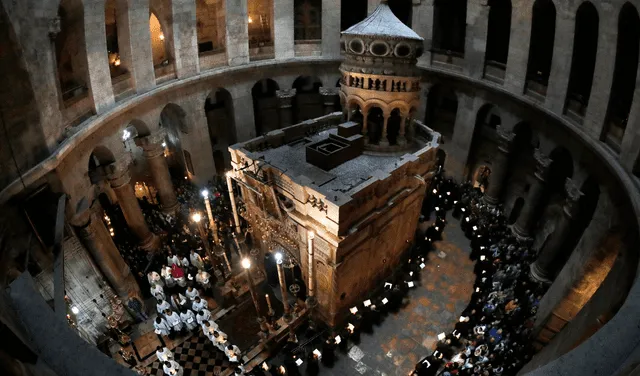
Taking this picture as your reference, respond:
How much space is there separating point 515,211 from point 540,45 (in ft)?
29.4

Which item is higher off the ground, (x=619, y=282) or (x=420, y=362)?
(x=619, y=282)

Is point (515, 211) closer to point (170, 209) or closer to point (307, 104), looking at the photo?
point (307, 104)

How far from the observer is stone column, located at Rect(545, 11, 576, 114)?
16.5 meters

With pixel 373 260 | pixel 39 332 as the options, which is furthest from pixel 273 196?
pixel 39 332

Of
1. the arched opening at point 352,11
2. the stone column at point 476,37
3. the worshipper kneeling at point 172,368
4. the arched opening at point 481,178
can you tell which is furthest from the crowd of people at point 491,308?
the arched opening at point 352,11

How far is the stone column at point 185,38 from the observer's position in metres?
19.4

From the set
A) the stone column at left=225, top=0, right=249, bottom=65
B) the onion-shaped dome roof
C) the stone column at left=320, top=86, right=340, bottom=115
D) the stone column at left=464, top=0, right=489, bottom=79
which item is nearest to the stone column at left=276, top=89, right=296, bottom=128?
the stone column at left=320, top=86, right=340, bottom=115

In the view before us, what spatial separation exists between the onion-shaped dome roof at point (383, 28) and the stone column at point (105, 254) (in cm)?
1295

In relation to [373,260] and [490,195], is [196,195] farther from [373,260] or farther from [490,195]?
[490,195]

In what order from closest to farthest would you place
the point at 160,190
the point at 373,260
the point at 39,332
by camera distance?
the point at 39,332 → the point at 373,260 → the point at 160,190

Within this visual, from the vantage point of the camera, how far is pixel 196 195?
2416cm

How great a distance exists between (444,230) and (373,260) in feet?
23.6

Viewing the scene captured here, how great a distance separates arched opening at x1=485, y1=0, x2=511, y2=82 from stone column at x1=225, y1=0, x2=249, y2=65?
42.8ft

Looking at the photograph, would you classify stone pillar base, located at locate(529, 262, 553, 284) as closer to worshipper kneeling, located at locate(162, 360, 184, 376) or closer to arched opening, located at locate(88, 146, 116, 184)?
worshipper kneeling, located at locate(162, 360, 184, 376)
